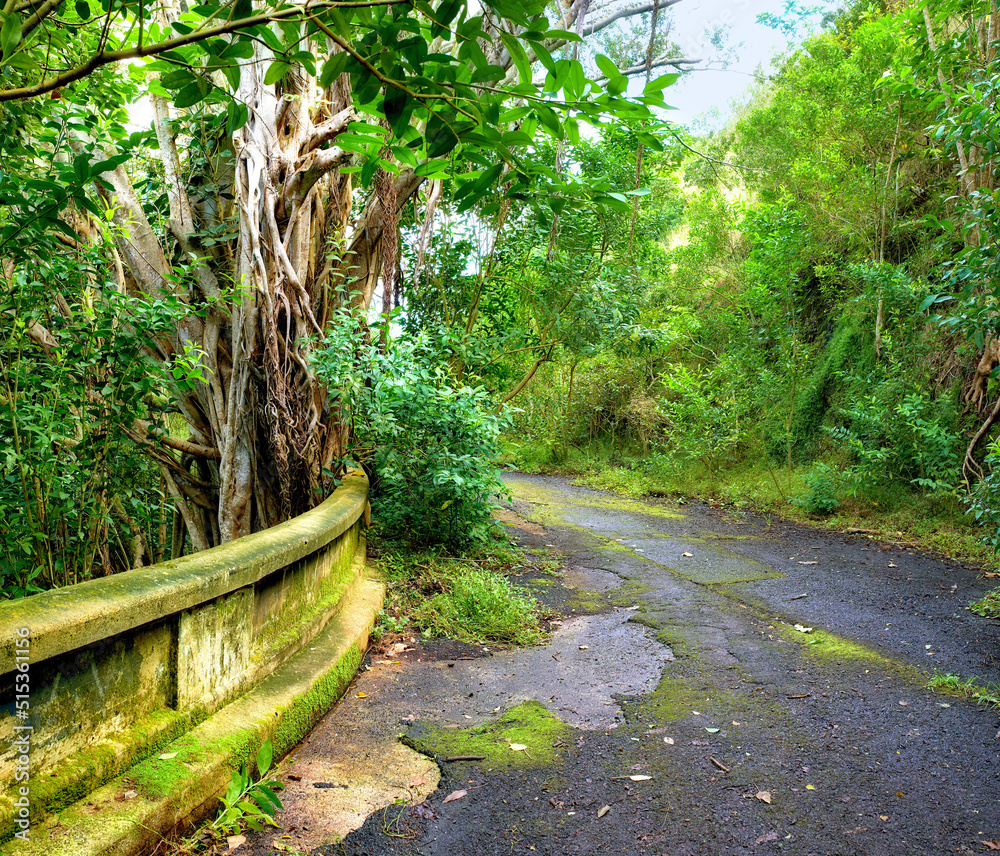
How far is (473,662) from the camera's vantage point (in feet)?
12.7

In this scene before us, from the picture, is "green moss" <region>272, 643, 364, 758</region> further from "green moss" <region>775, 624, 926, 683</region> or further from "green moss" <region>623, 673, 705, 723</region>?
"green moss" <region>775, 624, 926, 683</region>

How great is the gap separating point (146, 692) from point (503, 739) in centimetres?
142

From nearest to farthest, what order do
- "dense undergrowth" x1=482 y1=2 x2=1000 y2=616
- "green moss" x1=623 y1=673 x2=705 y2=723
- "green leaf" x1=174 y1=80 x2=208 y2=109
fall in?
"green leaf" x1=174 y1=80 x2=208 y2=109, "green moss" x1=623 y1=673 x2=705 y2=723, "dense undergrowth" x1=482 y1=2 x2=1000 y2=616

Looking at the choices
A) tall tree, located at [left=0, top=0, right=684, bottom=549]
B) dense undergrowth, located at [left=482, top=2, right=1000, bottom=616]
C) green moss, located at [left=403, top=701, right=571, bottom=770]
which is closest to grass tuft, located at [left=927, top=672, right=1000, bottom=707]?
dense undergrowth, located at [left=482, top=2, right=1000, bottom=616]

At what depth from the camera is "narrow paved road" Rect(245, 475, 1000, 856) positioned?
228 cm

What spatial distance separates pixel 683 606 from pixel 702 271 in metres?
11.0

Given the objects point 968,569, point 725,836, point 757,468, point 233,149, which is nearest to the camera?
point 725,836

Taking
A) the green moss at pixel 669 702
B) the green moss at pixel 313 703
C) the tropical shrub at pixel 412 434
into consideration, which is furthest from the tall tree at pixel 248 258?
the green moss at pixel 669 702

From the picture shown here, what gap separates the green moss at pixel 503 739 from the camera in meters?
2.75

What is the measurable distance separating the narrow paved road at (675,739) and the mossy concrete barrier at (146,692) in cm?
27

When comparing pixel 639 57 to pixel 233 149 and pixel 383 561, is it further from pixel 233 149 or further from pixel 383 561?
pixel 383 561

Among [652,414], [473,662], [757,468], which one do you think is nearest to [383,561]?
[473,662]

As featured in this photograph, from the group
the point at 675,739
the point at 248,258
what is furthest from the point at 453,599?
the point at 248,258

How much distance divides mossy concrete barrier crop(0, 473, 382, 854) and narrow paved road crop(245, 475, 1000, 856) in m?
0.27
